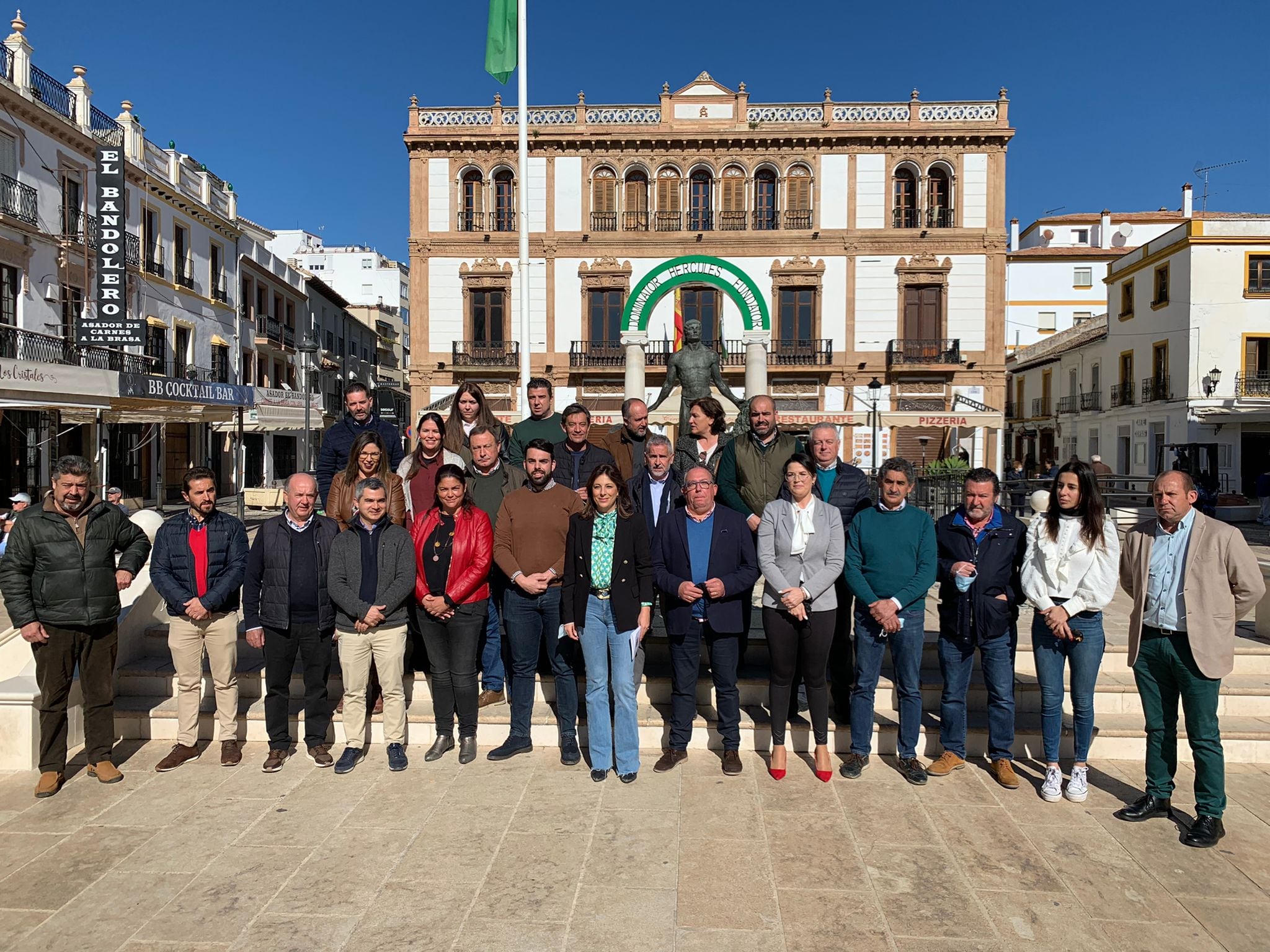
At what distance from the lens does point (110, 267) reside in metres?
19.0

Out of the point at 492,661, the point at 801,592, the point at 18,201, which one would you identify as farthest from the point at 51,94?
the point at 801,592

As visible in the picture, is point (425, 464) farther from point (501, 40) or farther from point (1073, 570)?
point (501, 40)

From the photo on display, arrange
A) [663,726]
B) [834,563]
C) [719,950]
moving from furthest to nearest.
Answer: [663,726], [834,563], [719,950]

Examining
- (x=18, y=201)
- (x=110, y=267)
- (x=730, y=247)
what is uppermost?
(x=730, y=247)

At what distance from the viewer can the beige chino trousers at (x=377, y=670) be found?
467 centimetres

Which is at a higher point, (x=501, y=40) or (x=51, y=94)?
(x=51, y=94)

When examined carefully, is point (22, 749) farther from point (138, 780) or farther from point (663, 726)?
point (663, 726)

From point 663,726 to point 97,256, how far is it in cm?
2056

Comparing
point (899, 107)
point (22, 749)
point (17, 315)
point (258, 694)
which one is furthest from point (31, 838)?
point (899, 107)

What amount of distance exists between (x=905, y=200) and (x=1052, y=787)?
85.9 feet

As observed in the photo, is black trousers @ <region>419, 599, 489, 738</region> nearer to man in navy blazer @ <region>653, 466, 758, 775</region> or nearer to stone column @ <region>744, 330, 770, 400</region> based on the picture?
man in navy blazer @ <region>653, 466, 758, 775</region>

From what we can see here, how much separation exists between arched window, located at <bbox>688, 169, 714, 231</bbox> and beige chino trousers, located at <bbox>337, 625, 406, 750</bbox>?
24.7m

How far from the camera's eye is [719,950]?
2986mm

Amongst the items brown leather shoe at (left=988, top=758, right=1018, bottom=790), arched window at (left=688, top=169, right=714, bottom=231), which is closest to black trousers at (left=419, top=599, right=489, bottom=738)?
brown leather shoe at (left=988, top=758, right=1018, bottom=790)
